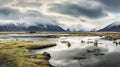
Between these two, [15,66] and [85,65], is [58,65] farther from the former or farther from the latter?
[15,66]

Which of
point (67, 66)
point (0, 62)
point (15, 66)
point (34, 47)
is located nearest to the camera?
point (15, 66)

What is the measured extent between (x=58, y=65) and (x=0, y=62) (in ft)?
49.0

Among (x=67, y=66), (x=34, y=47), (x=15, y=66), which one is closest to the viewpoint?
(x=15, y=66)

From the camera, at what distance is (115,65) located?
5547 centimetres

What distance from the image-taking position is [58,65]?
5603 centimetres

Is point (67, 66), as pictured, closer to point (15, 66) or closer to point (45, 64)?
point (45, 64)

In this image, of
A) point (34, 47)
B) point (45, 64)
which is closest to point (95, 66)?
point (45, 64)

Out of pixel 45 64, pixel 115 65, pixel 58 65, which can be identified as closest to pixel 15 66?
pixel 45 64

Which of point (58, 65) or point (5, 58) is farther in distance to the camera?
point (5, 58)

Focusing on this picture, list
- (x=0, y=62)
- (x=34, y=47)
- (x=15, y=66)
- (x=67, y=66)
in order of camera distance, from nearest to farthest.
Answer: (x=15, y=66)
(x=67, y=66)
(x=0, y=62)
(x=34, y=47)

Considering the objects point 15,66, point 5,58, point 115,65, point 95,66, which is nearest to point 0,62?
point 5,58

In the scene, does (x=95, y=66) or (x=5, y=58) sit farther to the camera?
(x=5, y=58)

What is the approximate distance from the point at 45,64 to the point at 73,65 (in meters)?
6.82

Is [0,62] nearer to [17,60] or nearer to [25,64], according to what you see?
[17,60]
